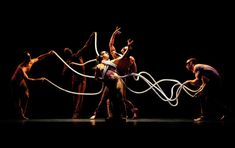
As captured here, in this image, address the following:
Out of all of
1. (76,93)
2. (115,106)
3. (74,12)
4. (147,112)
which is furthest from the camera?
(147,112)

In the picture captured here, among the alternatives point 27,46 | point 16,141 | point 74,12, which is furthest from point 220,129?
point 27,46

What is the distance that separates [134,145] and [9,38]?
225 inches

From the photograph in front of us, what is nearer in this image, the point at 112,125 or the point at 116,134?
the point at 116,134

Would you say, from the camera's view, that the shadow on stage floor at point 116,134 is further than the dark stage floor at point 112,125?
No

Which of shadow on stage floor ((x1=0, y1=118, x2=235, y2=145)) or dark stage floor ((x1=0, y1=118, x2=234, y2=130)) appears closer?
shadow on stage floor ((x1=0, y1=118, x2=235, y2=145))

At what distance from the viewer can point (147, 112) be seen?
9.43m

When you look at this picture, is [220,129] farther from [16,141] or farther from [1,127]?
[1,127]

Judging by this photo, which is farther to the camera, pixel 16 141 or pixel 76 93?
pixel 76 93

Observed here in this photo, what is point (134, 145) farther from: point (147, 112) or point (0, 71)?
point (0, 71)

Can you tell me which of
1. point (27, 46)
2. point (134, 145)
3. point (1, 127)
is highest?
point (27, 46)

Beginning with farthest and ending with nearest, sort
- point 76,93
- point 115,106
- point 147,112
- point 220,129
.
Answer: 1. point 147,112
2. point 76,93
3. point 115,106
4. point 220,129

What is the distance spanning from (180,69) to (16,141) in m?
5.66

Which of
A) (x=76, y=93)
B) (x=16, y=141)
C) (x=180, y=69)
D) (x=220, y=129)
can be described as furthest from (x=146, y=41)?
(x=16, y=141)

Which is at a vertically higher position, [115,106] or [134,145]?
[115,106]
